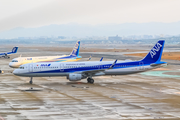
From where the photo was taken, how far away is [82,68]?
50312 millimetres

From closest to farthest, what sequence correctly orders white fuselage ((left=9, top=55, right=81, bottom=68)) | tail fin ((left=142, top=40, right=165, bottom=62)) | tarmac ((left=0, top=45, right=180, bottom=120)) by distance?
tarmac ((left=0, top=45, right=180, bottom=120)) → tail fin ((left=142, top=40, right=165, bottom=62)) → white fuselage ((left=9, top=55, right=81, bottom=68))

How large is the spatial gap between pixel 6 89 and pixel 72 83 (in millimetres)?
11643

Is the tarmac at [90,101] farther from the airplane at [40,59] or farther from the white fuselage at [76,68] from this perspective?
the airplane at [40,59]

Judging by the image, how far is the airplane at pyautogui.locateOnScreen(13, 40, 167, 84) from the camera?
4956cm

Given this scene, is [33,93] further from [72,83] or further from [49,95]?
[72,83]

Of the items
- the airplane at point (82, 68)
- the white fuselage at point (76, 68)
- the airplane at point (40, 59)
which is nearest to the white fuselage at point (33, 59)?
the airplane at point (40, 59)

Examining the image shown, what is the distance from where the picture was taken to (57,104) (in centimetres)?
3316

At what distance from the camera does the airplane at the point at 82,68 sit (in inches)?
1951

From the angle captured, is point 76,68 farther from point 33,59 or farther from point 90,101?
point 33,59

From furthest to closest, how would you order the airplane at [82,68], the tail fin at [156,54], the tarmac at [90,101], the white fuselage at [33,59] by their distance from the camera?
the white fuselage at [33,59] < the tail fin at [156,54] < the airplane at [82,68] < the tarmac at [90,101]

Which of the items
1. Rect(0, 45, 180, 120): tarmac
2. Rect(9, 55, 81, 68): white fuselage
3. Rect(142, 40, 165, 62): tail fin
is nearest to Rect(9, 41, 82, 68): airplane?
Rect(9, 55, 81, 68): white fuselage

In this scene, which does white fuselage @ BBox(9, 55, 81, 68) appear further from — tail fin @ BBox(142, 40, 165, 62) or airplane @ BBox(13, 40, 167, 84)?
tail fin @ BBox(142, 40, 165, 62)

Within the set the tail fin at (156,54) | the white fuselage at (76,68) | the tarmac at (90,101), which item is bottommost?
the tarmac at (90,101)

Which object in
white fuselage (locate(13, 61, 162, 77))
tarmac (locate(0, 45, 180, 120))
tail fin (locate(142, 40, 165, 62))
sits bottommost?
tarmac (locate(0, 45, 180, 120))
